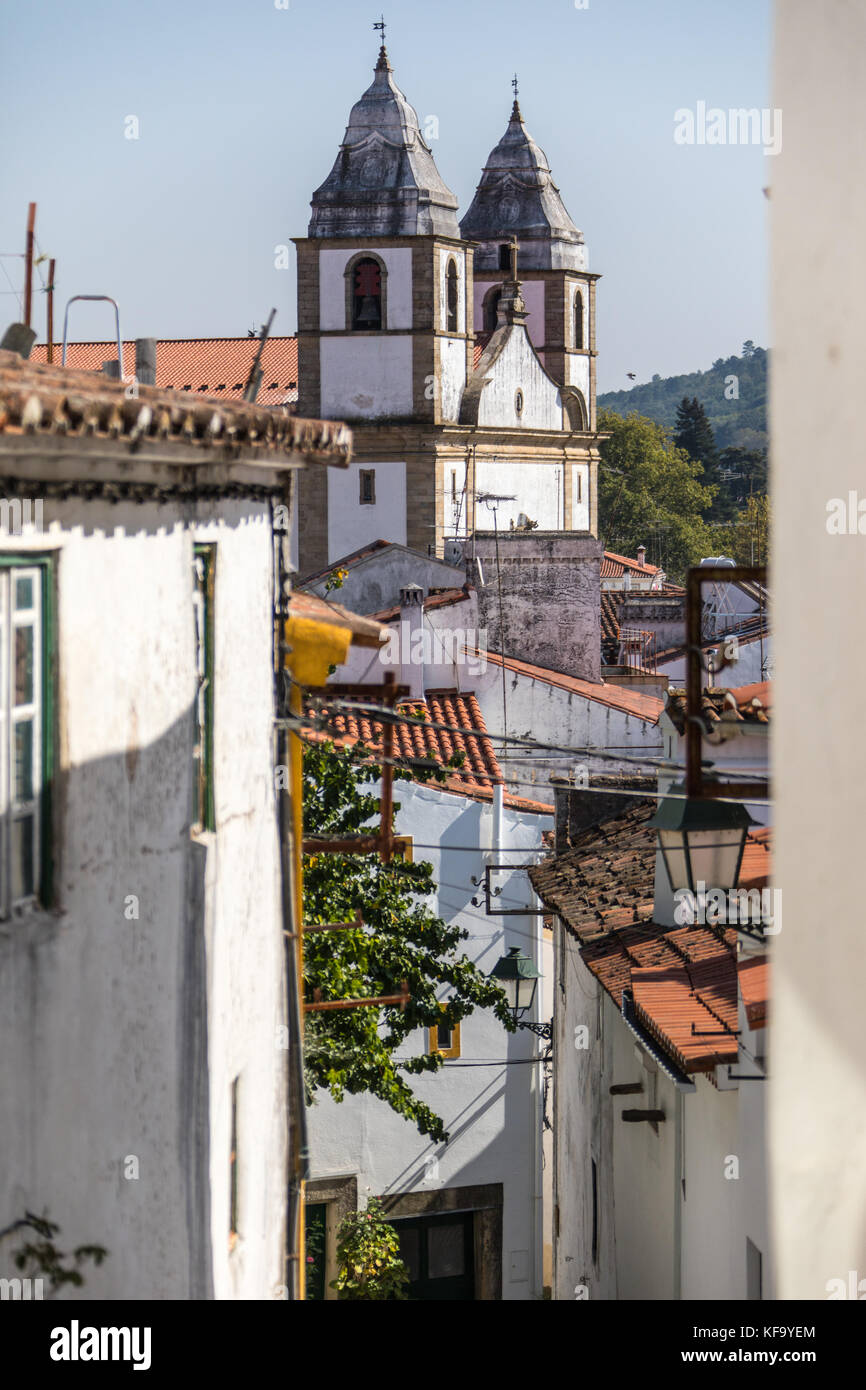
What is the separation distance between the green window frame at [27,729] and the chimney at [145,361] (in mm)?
2968

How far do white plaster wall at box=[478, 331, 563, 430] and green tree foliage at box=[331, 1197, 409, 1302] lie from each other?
3719 centimetres

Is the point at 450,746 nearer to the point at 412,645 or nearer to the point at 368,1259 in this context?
the point at 412,645

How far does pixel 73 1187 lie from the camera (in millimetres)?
6859

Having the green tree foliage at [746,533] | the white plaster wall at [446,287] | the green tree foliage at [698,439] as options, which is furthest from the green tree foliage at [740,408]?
the white plaster wall at [446,287]

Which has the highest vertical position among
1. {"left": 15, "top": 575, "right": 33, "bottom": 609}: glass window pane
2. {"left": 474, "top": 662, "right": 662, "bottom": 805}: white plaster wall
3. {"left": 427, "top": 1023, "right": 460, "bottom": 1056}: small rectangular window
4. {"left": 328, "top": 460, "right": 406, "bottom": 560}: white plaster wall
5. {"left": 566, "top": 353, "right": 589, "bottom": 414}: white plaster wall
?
{"left": 566, "top": 353, "right": 589, "bottom": 414}: white plaster wall

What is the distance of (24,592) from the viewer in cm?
635

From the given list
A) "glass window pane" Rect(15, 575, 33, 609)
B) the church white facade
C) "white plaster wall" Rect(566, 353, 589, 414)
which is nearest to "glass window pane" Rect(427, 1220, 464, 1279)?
"glass window pane" Rect(15, 575, 33, 609)

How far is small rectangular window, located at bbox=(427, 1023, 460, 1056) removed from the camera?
2050 centimetres

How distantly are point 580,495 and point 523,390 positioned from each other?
4.18 metres

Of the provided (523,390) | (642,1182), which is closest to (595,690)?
(642,1182)

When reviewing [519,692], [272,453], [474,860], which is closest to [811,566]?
[272,453]

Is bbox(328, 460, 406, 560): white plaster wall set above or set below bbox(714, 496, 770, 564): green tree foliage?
below

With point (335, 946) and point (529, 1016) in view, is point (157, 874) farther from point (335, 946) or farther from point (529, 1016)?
point (529, 1016)

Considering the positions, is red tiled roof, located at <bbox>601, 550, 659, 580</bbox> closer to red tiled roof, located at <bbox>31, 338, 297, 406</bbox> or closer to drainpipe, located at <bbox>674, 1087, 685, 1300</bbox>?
red tiled roof, located at <bbox>31, 338, 297, 406</bbox>
